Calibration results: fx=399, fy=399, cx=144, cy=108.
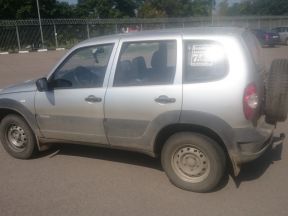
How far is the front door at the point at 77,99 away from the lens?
15.8ft

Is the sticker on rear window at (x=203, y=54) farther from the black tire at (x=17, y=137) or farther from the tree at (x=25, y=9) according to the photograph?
the tree at (x=25, y=9)

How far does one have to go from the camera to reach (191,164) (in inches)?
175

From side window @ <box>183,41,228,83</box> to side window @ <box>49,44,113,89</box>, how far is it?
3.40 ft

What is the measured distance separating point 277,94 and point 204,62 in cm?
91

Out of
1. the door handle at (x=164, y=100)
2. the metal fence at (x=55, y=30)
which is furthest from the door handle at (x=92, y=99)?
the metal fence at (x=55, y=30)

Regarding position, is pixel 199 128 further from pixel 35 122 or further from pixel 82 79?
pixel 35 122

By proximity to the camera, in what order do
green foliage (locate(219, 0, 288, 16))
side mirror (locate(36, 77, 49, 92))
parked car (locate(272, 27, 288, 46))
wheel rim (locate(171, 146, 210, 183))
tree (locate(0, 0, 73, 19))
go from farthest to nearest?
1. green foliage (locate(219, 0, 288, 16))
2. tree (locate(0, 0, 73, 19))
3. parked car (locate(272, 27, 288, 46))
4. side mirror (locate(36, 77, 49, 92))
5. wheel rim (locate(171, 146, 210, 183))

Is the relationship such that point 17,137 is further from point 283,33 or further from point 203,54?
point 283,33

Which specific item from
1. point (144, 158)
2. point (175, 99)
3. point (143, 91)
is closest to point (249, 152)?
point (175, 99)

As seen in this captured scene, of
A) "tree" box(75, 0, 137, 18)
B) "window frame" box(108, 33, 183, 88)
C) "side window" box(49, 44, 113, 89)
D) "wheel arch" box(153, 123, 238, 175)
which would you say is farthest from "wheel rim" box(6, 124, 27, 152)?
"tree" box(75, 0, 137, 18)

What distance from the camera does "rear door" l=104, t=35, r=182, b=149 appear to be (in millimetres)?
4320

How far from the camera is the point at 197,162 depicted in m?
4.40

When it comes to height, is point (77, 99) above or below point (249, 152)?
above

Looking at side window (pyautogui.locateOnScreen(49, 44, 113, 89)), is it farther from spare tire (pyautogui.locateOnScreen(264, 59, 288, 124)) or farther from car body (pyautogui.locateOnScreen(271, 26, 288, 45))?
car body (pyautogui.locateOnScreen(271, 26, 288, 45))
